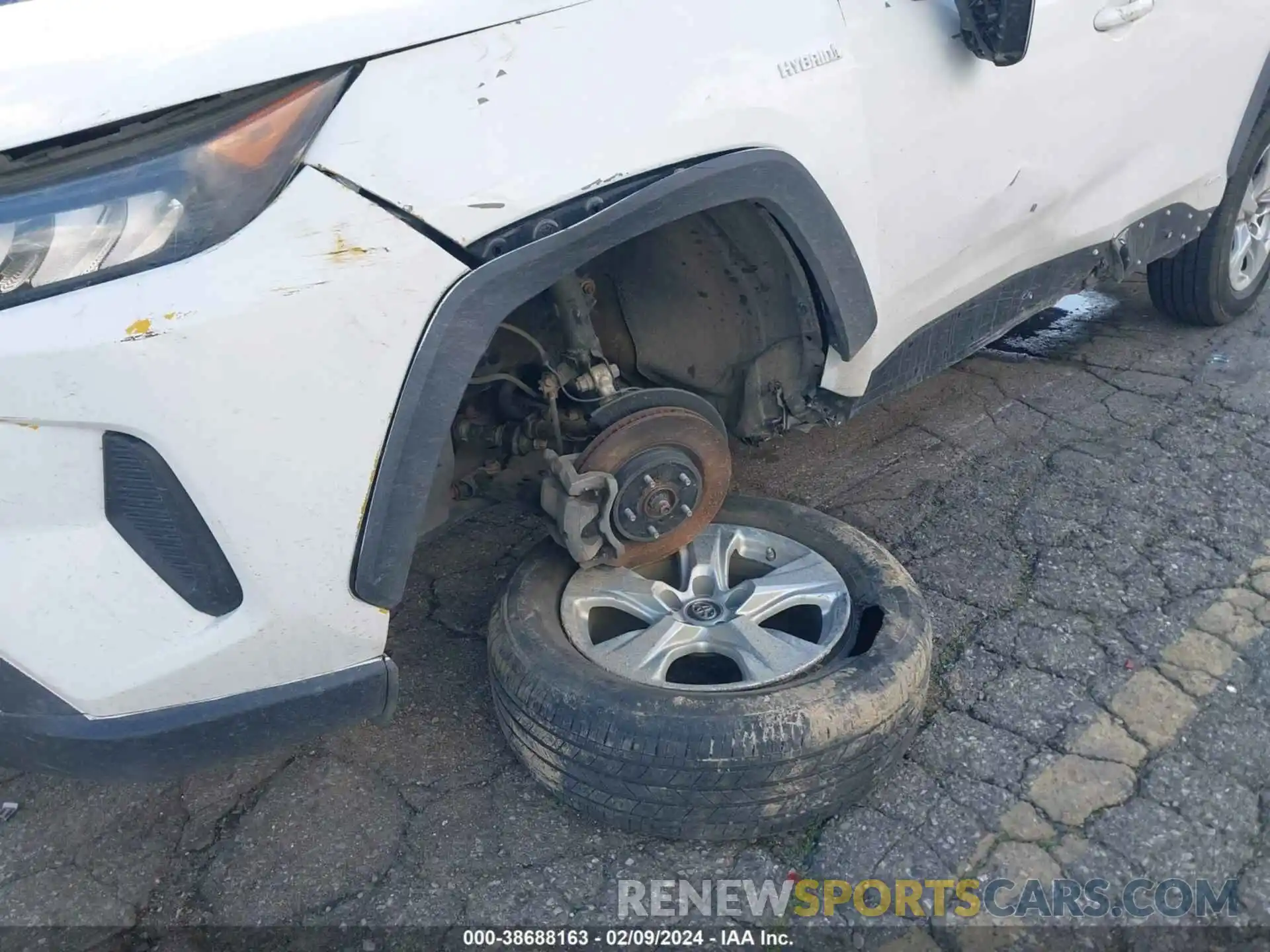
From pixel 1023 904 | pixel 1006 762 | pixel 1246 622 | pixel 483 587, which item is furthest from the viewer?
pixel 483 587

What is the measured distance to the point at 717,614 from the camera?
2.29m

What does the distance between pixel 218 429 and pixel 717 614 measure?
4.04ft

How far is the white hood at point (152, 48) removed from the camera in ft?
4.05

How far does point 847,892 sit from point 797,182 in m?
1.28

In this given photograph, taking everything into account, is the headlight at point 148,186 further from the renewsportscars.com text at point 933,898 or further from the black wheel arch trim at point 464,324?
the renewsportscars.com text at point 933,898

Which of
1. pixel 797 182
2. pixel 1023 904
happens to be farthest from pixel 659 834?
pixel 797 182

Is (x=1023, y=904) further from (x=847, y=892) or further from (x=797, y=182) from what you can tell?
(x=797, y=182)

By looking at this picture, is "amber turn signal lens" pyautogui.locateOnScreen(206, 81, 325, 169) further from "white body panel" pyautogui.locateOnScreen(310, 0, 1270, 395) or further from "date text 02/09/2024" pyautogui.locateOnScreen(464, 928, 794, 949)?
"date text 02/09/2024" pyautogui.locateOnScreen(464, 928, 794, 949)

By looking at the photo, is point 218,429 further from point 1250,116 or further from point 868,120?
point 1250,116

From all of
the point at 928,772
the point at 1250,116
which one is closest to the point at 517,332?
the point at 928,772

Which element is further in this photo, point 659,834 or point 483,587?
point 483,587

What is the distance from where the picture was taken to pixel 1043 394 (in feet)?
11.6

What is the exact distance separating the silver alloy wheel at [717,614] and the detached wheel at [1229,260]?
2190mm

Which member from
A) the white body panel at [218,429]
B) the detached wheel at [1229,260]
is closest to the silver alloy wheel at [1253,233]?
the detached wheel at [1229,260]
